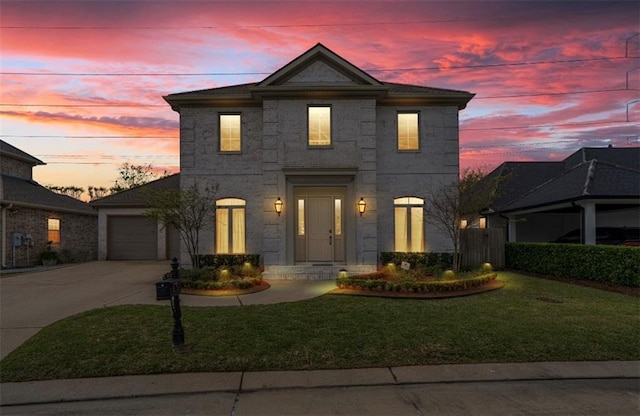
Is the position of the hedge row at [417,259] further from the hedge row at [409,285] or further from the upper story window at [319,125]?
the upper story window at [319,125]

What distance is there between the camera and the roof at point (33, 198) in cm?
1693

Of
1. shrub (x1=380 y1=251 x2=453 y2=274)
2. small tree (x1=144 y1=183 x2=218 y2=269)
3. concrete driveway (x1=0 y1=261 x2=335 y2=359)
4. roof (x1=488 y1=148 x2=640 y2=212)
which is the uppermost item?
roof (x1=488 y1=148 x2=640 y2=212)

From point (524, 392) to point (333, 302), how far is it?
4834 millimetres

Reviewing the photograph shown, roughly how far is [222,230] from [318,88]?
646 centimetres

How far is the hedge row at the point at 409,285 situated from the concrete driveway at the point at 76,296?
2.76 ft

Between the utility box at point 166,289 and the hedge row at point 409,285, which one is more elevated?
the utility box at point 166,289

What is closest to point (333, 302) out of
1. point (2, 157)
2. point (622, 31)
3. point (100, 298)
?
point (100, 298)

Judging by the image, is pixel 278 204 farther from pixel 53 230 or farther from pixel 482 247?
pixel 53 230

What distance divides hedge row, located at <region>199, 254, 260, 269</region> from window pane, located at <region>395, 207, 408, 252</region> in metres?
5.42

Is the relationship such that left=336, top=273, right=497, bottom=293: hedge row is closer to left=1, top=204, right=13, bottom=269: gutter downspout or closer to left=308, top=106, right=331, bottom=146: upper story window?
left=308, top=106, right=331, bottom=146: upper story window

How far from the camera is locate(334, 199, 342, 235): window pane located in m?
13.7

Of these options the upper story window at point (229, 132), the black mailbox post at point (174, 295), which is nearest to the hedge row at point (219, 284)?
the black mailbox post at point (174, 295)

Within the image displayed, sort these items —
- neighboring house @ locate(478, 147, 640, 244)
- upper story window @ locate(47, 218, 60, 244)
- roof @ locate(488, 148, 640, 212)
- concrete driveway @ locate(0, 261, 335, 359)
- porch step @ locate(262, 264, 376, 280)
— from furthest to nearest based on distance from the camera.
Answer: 1. upper story window @ locate(47, 218, 60, 244)
2. roof @ locate(488, 148, 640, 212)
3. neighboring house @ locate(478, 147, 640, 244)
4. porch step @ locate(262, 264, 376, 280)
5. concrete driveway @ locate(0, 261, 335, 359)

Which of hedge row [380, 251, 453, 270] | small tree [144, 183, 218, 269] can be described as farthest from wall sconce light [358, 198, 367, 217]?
small tree [144, 183, 218, 269]
